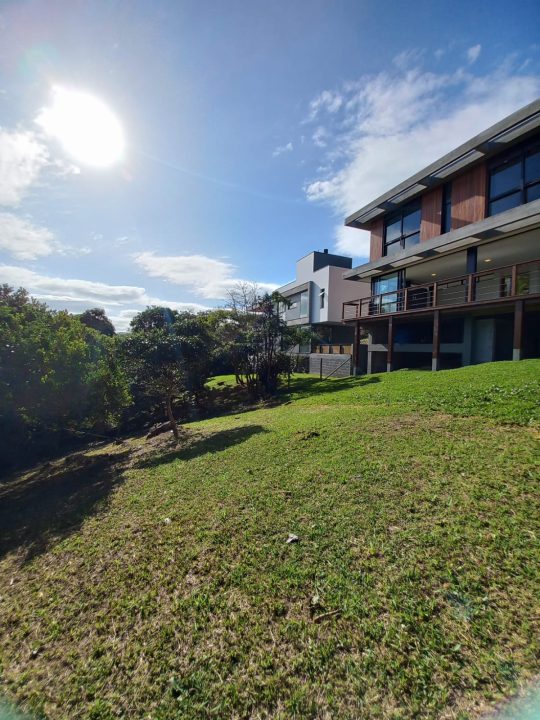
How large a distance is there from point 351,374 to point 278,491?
13.7 meters

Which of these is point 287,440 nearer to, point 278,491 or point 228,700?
point 278,491

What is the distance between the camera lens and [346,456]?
196 inches

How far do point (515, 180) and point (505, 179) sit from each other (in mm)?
411

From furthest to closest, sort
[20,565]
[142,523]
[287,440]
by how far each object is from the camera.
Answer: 1. [287,440]
2. [142,523]
3. [20,565]

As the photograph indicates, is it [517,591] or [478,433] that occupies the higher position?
[478,433]

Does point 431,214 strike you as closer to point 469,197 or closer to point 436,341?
point 469,197

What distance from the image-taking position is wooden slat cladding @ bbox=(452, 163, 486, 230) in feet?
38.6

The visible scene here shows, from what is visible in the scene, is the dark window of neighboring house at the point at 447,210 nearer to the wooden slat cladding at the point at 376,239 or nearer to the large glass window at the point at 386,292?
the large glass window at the point at 386,292

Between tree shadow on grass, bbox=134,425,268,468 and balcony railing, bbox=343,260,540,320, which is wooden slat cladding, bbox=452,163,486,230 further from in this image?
tree shadow on grass, bbox=134,425,268,468

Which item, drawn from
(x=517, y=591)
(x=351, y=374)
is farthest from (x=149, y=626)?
(x=351, y=374)

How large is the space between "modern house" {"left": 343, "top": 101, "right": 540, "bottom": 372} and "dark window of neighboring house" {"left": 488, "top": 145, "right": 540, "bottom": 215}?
0.03 m

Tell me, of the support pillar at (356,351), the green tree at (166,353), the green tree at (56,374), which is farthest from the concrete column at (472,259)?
Answer: the green tree at (56,374)

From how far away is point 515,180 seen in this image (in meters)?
10.9

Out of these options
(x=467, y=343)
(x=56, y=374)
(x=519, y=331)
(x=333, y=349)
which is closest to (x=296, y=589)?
(x=56, y=374)
